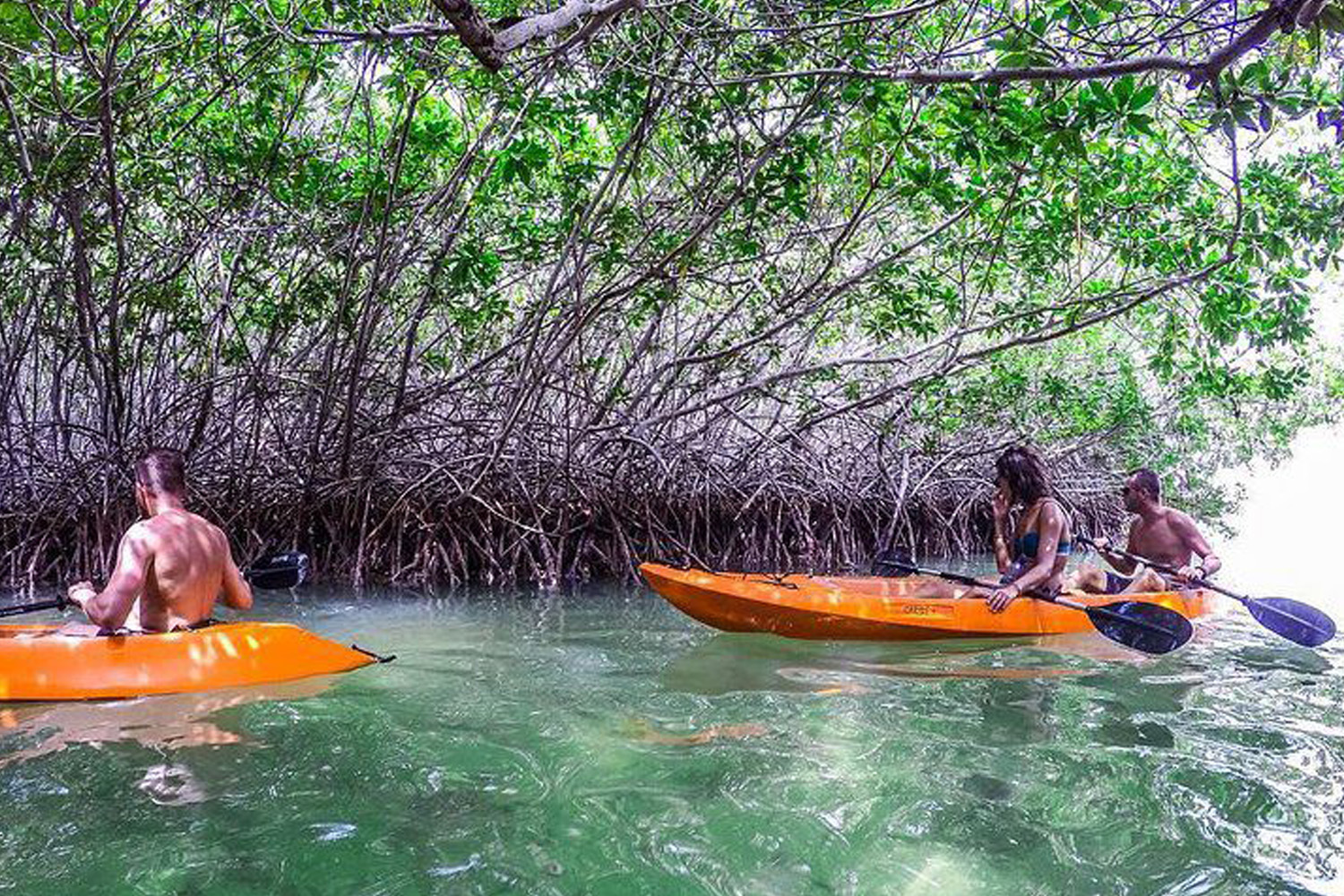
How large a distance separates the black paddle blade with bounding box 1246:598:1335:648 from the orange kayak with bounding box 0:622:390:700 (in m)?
4.35

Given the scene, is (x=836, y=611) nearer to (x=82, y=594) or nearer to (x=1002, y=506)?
(x=1002, y=506)

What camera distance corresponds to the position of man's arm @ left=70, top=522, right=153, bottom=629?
3.14 m

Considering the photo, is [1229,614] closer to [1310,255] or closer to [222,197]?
[1310,255]

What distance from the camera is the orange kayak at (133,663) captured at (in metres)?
A: 3.12

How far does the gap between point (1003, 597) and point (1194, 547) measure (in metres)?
1.75

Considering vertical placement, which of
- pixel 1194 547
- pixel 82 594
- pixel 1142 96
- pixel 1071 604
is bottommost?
pixel 1071 604

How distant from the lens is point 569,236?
5.67 meters

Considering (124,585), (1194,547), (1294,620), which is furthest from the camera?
(1194,547)

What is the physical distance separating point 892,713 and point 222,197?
14.4ft

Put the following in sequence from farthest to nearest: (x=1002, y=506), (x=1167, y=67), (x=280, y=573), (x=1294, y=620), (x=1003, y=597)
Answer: (x=1002, y=506), (x=1294, y=620), (x=1003, y=597), (x=280, y=573), (x=1167, y=67)

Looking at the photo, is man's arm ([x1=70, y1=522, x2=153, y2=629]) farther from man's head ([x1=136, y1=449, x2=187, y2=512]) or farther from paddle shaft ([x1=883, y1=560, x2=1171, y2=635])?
paddle shaft ([x1=883, y1=560, x2=1171, y2=635])

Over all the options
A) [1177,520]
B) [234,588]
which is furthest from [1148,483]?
[234,588]

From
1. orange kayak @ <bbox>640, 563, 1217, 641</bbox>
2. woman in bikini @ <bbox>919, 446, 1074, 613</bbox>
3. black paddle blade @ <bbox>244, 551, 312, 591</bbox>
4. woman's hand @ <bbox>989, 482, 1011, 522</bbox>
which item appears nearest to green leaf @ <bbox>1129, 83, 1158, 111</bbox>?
woman in bikini @ <bbox>919, 446, 1074, 613</bbox>

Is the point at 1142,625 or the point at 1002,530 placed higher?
the point at 1002,530
